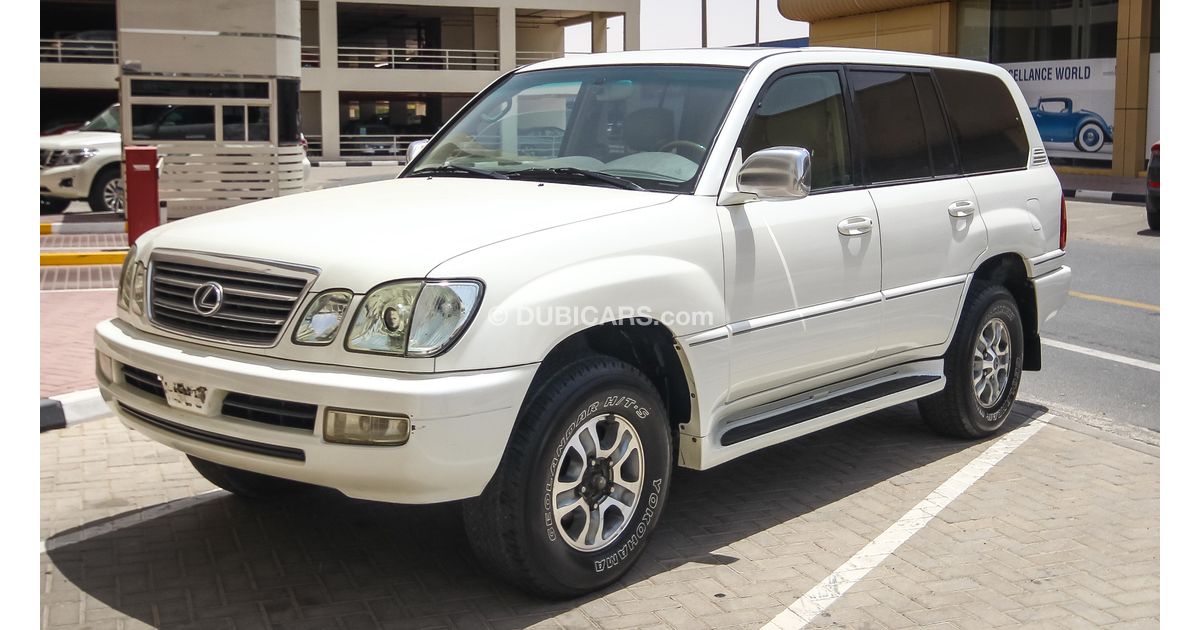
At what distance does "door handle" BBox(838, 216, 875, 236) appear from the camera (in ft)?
17.1

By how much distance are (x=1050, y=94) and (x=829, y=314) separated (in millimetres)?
24943

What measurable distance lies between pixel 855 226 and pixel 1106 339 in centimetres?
497

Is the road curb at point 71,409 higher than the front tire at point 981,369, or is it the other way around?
the front tire at point 981,369

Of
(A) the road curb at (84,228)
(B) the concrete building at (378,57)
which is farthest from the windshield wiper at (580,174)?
(B) the concrete building at (378,57)

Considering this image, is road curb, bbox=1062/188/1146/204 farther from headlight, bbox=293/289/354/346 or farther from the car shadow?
headlight, bbox=293/289/354/346

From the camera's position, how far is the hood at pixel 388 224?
3.85m

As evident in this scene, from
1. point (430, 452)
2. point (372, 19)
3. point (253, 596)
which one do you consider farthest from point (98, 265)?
point (372, 19)

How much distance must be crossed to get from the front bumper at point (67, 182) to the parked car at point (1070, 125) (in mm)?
19494

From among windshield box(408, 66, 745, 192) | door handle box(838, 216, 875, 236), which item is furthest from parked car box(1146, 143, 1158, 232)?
windshield box(408, 66, 745, 192)

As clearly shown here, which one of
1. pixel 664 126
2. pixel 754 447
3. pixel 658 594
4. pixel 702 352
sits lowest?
pixel 658 594

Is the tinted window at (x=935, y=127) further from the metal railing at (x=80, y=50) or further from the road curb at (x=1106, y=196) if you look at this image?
the metal railing at (x=80, y=50)

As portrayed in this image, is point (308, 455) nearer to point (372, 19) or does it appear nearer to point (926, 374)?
point (926, 374)

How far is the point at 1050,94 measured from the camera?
27688 mm

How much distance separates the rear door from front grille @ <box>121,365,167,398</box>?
3.14 meters
